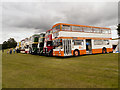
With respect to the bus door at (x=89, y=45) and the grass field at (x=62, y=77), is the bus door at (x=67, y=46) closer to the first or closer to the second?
the bus door at (x=89, y=45)

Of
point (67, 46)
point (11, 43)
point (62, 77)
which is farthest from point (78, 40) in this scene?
point (11, 43)

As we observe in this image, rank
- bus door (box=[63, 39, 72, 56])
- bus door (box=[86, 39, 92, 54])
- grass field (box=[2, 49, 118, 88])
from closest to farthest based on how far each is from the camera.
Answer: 1. grass field (box=[2, 49, 118, 88])
2. bus door (box=[63, 39, 72, 56])
3. bus door (box=[86, 39, 92, 54])

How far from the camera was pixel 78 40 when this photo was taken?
12789mm

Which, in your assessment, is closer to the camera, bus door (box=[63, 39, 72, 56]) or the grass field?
the grass field

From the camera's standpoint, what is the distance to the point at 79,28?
13.2 metres

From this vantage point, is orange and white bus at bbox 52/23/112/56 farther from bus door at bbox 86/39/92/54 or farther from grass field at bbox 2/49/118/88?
grass field at bbox 2/49/118/88

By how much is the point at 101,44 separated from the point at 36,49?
12016 mm

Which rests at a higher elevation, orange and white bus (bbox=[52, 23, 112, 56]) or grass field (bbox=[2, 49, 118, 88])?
orange and white bus (bbox=[52, 23, 112, 56])

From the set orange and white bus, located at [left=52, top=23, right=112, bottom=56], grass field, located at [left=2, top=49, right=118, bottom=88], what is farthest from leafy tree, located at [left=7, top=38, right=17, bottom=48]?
grass field, located at [left=2, top=49, right=118, bottom=88]

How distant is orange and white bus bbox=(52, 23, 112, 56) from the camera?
11.5m

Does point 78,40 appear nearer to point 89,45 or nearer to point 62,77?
point 89,45

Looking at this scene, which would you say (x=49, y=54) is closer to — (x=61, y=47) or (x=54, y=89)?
(x=61, y=47)

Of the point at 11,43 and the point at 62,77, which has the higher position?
the point at 11,43

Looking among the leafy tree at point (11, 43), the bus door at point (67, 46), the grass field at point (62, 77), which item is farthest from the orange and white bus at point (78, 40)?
the leafy tree at point (11, 43)
